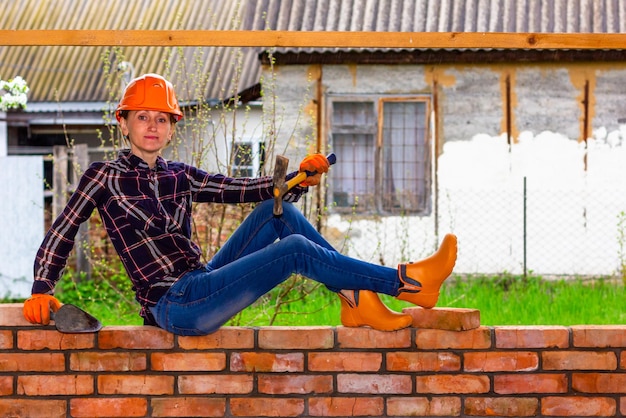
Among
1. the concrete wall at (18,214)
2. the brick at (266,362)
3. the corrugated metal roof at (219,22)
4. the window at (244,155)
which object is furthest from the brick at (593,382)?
the concrete wall at (18,214)

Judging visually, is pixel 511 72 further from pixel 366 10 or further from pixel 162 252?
pixel 162 252

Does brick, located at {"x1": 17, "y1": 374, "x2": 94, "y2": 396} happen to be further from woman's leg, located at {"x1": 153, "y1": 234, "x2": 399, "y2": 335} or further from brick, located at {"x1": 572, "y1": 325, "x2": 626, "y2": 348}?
brick, located at {"x1": 572, "y1": 325, "x2": 626, "y2": 348}

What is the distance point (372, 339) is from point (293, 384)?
0.33 metres

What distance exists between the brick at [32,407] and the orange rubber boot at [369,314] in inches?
42.6

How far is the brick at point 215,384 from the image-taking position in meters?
3.47

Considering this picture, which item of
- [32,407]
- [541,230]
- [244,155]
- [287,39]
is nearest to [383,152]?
[541,230]

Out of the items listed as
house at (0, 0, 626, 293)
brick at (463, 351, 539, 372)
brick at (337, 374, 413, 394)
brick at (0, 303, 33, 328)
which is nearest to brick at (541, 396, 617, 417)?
brick at (463, 351, 539, 372)

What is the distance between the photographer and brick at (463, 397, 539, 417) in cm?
349

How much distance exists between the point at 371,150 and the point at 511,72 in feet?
5.13

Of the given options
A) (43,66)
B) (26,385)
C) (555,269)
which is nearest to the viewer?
(26,385)

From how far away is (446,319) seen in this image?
3.47m

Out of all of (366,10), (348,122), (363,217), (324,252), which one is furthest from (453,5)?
(324,252)

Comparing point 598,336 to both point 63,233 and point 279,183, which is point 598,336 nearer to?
point 279,183

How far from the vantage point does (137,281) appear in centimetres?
339
